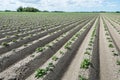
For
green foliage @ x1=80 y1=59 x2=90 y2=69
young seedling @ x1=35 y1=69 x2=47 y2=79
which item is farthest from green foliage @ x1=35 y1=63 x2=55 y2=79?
green foliage @ x1=80 y1=59 x2=90 y2=69

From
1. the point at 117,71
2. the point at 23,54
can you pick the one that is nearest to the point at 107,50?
the point at 117,71

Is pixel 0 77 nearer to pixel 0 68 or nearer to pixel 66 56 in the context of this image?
pixel 0 68

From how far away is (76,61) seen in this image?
40.6ft

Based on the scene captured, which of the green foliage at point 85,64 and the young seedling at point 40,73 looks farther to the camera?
the green foliage at point 85,64

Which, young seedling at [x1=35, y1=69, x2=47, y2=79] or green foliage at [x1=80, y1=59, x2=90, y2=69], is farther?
green foliage at [x1=80, y1=59, x2=90, y2=69]

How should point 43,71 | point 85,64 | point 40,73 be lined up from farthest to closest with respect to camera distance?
point 85,64 < point 43,71 < point 40,73

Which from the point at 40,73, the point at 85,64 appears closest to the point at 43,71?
the point at 40,73

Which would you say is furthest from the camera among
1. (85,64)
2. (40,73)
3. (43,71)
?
(85,64)

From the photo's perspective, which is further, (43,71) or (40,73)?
(43,71)

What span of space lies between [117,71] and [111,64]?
1.23m

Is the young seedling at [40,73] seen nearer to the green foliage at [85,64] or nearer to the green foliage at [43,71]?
the green foliage at [43,71]

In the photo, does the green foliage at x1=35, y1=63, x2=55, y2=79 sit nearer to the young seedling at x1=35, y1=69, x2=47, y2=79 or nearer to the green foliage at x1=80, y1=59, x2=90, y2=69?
the young seedling at x1=35, y1=69, x2=47, y2=79

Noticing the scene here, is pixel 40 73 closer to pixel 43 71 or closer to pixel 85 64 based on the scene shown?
pixel 43 71

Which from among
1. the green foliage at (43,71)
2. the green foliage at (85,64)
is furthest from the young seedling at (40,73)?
the green foliage at (85,64)
